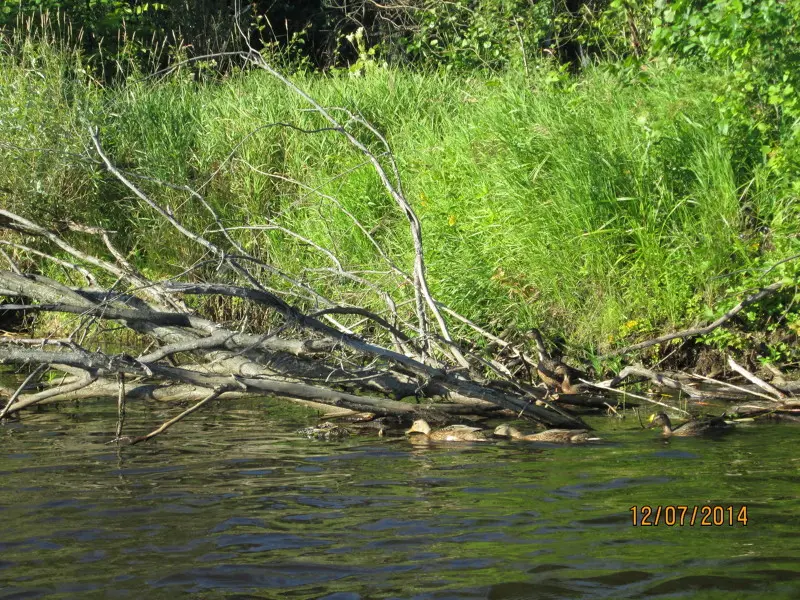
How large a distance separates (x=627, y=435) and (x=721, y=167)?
249 cm

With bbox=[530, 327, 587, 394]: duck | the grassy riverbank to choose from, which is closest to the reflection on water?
bbox=[530, 327, 587, 394]: duck

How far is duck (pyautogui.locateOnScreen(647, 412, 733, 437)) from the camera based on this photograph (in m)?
5.72

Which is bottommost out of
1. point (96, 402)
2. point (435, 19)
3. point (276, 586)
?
point (96, 402)

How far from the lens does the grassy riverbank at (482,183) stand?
7.35 meters

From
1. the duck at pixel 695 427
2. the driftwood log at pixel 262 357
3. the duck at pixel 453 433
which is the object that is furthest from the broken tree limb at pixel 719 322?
the duck at pixel 453 433

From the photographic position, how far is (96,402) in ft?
25.1

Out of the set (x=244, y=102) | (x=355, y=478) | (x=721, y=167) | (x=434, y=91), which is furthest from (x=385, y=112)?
(x=355, y=478)

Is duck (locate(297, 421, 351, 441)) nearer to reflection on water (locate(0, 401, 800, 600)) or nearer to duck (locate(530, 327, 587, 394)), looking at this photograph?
reflection on water (locate(0, 401, 800, 600))

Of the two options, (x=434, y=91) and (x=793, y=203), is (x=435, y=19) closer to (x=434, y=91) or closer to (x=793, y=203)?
(x=434, y=91)

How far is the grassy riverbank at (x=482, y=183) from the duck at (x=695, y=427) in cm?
103

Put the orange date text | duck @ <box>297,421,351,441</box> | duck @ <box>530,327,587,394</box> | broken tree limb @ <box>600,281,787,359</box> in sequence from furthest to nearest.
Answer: duck @ <box>530,327,587,394</box> → broken tree limb @ <box>600,281,787,359</box> → duck @ <box>297,421,351,441</box> → the orange date text

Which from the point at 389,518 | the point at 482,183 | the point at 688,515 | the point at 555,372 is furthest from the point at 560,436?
the point at 482,183

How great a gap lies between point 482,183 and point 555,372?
2.19 metres

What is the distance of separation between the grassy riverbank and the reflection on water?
67.7 inches
